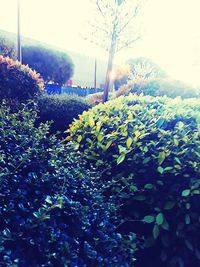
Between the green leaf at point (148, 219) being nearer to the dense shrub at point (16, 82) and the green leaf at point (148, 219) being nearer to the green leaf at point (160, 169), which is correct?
the green leaf at point (160, 169)

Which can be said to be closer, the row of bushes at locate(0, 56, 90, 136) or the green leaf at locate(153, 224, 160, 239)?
the green leaf at locate(153, 224, 160, 239)

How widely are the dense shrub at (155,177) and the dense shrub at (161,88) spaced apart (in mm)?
7800

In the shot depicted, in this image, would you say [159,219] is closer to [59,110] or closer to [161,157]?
[161,157]

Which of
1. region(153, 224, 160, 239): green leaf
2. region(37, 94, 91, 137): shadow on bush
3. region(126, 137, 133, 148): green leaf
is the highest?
region(126, 137, 133, 148): green leaf

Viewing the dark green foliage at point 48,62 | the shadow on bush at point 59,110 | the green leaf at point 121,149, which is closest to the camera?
the green leaf at point 121,149

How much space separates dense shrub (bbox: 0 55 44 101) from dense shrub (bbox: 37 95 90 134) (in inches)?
14.4

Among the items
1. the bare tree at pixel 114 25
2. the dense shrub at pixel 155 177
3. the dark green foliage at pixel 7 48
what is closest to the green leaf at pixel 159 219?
the dense shrub at pixel 155 177

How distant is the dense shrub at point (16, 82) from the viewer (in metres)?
8.45

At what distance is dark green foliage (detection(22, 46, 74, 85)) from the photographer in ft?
82.8

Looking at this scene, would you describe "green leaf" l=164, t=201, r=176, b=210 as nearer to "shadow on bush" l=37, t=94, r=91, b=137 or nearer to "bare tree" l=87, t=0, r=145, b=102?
"shadow on bush" l=37, t=94, r=91, b=137

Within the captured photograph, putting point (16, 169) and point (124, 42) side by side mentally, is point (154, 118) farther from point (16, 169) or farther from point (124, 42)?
point (124, 42)

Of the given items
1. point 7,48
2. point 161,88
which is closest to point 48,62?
point 7,48

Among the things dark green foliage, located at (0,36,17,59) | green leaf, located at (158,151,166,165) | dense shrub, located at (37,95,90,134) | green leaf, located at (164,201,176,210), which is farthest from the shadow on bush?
dark green foliage, located at (0,36,17,59)

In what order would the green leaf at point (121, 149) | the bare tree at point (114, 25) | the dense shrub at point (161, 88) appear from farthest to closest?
the bare tree at point (114, 25) < the dense shrub at point (161, 88) < the green leaf at point (121, 149)
